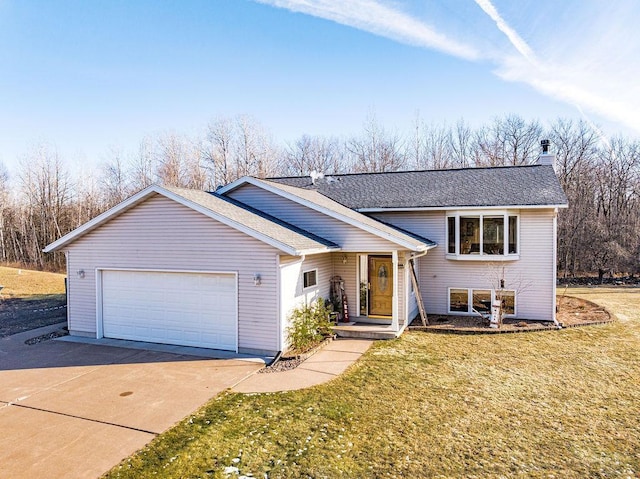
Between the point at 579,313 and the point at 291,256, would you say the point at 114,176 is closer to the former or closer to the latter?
the point at 291,256

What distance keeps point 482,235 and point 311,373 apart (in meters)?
7.97

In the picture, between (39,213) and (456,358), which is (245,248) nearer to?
(456,358)

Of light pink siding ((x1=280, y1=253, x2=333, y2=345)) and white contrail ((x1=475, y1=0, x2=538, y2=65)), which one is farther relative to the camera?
white contrail ((x1=475, y1=0, x2=538, y2=65))

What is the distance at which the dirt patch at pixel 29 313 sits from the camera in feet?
42.4

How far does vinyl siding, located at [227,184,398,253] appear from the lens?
11406mm

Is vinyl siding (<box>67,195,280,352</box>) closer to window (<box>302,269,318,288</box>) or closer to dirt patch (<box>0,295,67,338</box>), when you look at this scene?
window (<box>302,269,318,288</box>)

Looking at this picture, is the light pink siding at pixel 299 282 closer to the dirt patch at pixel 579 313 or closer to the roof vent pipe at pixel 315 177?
the roof vent pipe at pixel 315 177

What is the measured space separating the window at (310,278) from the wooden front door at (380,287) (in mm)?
2151

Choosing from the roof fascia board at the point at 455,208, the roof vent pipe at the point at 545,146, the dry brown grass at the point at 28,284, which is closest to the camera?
the roof fascia board at the point at 455,208

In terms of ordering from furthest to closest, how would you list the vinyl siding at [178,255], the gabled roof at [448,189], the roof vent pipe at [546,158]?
the roof vent pipe at [546,158] → the gabled roof at [448,189] → the vinyl siding at [178,255]

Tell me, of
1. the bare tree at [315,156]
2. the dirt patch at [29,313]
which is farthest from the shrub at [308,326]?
the bare tree at [315,156]

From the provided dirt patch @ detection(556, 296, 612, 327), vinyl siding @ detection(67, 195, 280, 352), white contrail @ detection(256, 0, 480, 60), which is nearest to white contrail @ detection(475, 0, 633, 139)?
white contrail @ detection(256, 0, 480, 60)

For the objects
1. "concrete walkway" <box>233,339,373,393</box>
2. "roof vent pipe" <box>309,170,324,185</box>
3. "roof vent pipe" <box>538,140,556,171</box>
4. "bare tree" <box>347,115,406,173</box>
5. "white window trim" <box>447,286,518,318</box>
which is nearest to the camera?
"concrete walkway" <box>233,339,373,393</box>

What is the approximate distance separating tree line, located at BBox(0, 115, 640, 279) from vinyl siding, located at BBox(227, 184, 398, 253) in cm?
1954
